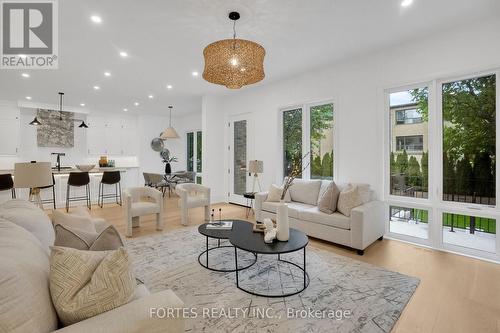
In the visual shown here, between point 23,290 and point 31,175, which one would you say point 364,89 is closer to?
point 23,290

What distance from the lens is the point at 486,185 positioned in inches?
122

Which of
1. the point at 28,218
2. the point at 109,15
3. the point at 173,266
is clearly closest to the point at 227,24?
the point at 109,15

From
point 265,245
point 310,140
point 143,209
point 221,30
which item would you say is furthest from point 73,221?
point 310,140

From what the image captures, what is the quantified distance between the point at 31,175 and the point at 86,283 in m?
2.29

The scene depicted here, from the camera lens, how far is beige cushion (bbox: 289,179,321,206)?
4281 mm

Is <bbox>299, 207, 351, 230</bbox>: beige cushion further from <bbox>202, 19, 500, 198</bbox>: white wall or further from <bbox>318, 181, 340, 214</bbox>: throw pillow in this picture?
<bbox>202, 19, 500, 198</bbox>: white wall

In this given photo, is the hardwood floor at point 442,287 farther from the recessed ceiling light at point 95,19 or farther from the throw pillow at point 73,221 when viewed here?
the recessed ceiling light at point 95,19

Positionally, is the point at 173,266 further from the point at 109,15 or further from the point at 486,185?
the point at 486,185

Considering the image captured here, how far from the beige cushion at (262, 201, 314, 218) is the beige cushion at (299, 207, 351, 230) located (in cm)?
11

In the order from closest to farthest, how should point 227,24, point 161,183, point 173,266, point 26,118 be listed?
point 173,266 < point 227,24 < point 26,118 < point 161,183

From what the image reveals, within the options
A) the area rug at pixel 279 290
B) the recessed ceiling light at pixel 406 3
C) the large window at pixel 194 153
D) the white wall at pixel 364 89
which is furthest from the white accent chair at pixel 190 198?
the large window at pixel 194 153

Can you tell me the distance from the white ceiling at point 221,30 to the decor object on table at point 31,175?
1.79m

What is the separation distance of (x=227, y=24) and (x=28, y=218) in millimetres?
2815

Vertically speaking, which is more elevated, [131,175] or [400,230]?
[131,175]
